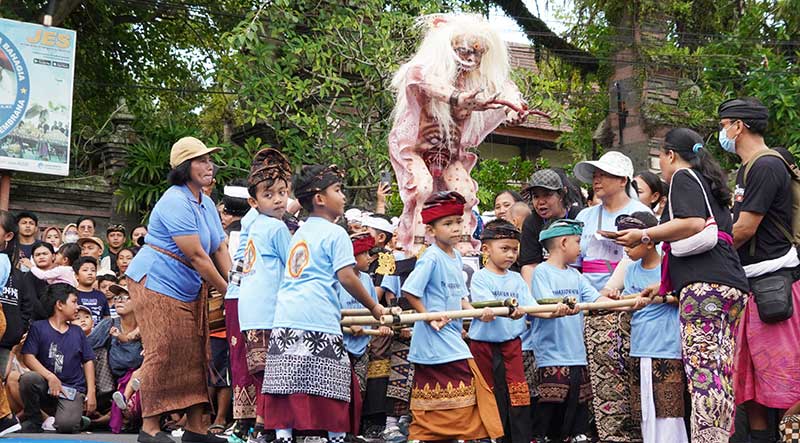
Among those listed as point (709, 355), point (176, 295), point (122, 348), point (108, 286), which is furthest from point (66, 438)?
point (709, 355)

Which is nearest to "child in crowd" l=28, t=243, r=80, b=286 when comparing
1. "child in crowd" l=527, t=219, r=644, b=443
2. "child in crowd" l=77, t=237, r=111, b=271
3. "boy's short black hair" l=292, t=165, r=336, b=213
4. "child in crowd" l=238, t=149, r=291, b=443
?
"child in crowd" l=77, t=237, r=111, b=271

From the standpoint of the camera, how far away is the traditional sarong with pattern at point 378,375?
7.41m

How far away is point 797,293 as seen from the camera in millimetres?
6055

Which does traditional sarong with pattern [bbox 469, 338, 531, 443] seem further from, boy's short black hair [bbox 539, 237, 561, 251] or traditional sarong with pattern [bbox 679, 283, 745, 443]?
traditional sarong with pattern [bbox 679, 283, 745, 443]

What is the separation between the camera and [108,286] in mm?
10141

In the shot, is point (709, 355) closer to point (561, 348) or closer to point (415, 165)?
point (561, 348)

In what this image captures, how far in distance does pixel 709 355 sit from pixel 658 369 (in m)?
0.53

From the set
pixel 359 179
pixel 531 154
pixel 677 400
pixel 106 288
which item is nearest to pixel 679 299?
pixel 677 400

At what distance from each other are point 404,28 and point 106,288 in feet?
17.5

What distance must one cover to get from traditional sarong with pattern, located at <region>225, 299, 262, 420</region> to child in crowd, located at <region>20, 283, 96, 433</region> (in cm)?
288

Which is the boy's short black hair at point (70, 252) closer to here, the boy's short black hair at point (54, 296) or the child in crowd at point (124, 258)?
the child in crowd at point (124, 258)

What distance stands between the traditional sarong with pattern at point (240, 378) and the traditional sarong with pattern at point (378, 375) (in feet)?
3.51

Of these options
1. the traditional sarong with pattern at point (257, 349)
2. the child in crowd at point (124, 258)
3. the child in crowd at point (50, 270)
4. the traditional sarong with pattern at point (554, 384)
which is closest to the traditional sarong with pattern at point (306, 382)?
the traditional sarong with pattern at point (257, 349)

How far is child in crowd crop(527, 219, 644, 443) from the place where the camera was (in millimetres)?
6668
